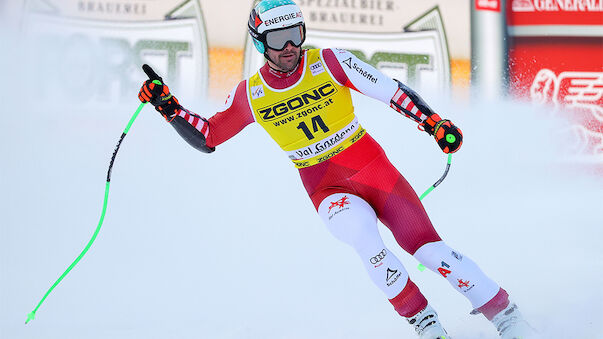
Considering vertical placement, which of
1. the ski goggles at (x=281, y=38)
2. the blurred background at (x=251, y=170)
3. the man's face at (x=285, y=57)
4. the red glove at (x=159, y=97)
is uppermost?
the ski goggles at (x=281, y=38)

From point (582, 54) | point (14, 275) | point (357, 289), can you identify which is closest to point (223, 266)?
point (357, 289)

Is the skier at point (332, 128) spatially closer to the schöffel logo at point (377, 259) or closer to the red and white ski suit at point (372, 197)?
the red and white ski suit at point (372, 197)

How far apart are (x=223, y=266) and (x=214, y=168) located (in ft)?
5.65

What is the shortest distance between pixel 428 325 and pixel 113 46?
5321 mm

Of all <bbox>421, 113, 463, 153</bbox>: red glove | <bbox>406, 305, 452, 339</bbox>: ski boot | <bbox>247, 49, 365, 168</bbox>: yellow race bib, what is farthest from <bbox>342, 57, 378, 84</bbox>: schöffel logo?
<bbox>406, 305, 452, 339</bbox>: ski boot

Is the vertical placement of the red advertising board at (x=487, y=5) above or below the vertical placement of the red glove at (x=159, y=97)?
above

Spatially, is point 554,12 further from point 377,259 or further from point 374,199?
point 377,259

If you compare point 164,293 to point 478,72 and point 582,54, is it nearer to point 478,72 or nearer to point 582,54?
point 478,72

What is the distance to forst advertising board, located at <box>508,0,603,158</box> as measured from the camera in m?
7.83

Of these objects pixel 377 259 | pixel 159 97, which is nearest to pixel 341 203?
pixel 377 259

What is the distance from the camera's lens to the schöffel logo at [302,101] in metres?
3.69

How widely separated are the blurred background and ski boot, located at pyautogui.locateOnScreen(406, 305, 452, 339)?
1169mm

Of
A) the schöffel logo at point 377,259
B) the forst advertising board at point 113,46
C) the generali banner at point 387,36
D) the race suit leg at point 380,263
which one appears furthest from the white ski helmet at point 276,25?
the generali banner at point 387,36

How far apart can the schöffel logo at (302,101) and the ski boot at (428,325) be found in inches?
54.5
